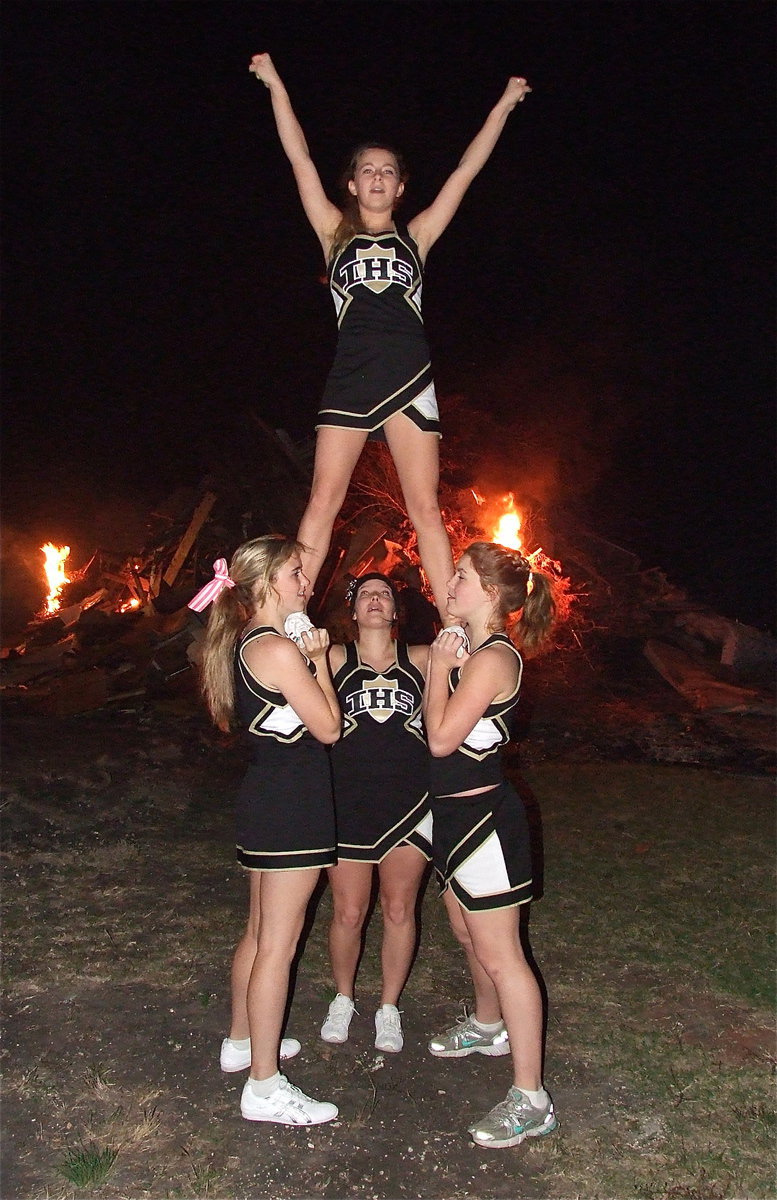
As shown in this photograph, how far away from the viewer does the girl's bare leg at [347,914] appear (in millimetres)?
3145

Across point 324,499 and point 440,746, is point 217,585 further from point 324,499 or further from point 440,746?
point 440,746

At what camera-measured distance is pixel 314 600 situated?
813 cm

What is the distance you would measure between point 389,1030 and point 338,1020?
0.63ft

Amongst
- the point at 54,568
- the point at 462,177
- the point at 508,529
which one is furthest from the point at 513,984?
the point at 54,568

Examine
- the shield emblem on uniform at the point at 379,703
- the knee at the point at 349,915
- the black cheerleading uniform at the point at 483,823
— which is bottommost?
the knee at the point at 349,915

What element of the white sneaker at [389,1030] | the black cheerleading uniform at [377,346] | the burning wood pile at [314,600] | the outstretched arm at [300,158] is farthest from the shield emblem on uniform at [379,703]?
the burning wood pile at [314,600]

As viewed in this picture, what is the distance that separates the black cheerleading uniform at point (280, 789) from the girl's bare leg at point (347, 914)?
0.46 metres

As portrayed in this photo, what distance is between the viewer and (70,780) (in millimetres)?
6172

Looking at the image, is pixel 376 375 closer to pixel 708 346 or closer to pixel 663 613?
pixel 663 613

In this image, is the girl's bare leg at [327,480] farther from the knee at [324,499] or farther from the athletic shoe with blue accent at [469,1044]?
the athletic shoe with blue accent at [469,1044]

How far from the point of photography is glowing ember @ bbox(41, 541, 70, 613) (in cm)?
1097

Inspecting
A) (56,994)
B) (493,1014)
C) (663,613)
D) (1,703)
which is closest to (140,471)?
(1,703)

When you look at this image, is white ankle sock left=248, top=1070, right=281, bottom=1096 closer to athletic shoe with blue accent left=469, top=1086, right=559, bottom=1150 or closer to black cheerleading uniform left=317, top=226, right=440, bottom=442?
athletic shoe with blue accent left=469, top=1086, right=559, bottom=1150

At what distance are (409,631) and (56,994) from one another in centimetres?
509
